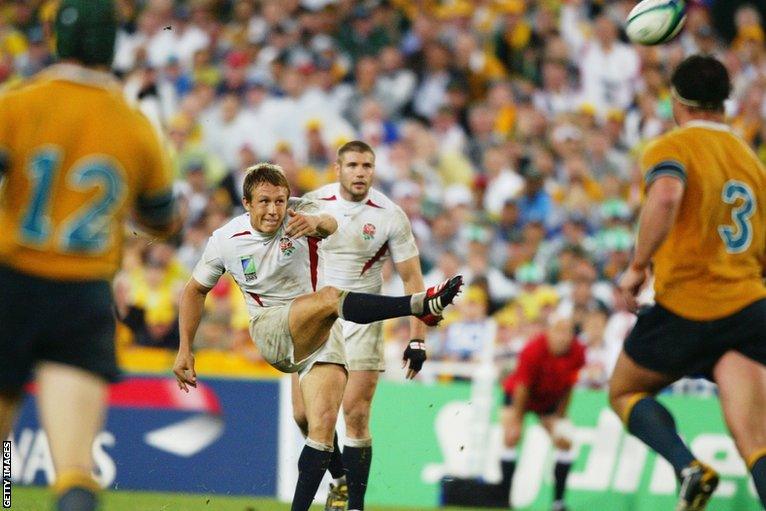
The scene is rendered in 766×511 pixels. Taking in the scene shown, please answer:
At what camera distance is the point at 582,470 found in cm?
1340

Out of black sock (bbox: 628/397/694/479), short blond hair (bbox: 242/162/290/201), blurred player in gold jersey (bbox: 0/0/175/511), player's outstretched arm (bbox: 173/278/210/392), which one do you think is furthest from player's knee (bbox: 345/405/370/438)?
blurred player in gold jersey (bbox: 0/0/175/511)

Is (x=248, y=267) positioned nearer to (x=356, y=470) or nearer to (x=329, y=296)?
(x=329, y=296)

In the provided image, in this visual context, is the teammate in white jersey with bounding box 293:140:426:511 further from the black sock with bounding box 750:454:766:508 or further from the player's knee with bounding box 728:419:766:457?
the black sock with bounding box 750:454:766:508

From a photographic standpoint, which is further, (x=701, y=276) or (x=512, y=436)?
(x=512, y=436)

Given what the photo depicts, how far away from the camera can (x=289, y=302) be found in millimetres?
8844

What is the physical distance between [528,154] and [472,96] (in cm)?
182

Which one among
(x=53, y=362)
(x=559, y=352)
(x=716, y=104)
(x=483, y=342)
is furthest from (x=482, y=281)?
(x=53, y=362)

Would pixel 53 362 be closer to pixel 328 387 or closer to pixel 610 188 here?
pixel 328 387

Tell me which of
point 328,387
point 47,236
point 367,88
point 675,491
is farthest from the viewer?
point 367,88

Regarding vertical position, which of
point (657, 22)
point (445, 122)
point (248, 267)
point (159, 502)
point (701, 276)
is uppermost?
point (445, 122)

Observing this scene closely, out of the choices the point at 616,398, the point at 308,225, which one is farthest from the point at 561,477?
the point at 616,398

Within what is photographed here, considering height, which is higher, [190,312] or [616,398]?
[190,312]

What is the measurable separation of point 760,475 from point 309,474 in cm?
297

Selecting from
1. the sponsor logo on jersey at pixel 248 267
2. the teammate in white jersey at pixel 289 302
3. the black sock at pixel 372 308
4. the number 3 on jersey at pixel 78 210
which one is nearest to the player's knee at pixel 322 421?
the teammate in white jersey at pixel 289 302
